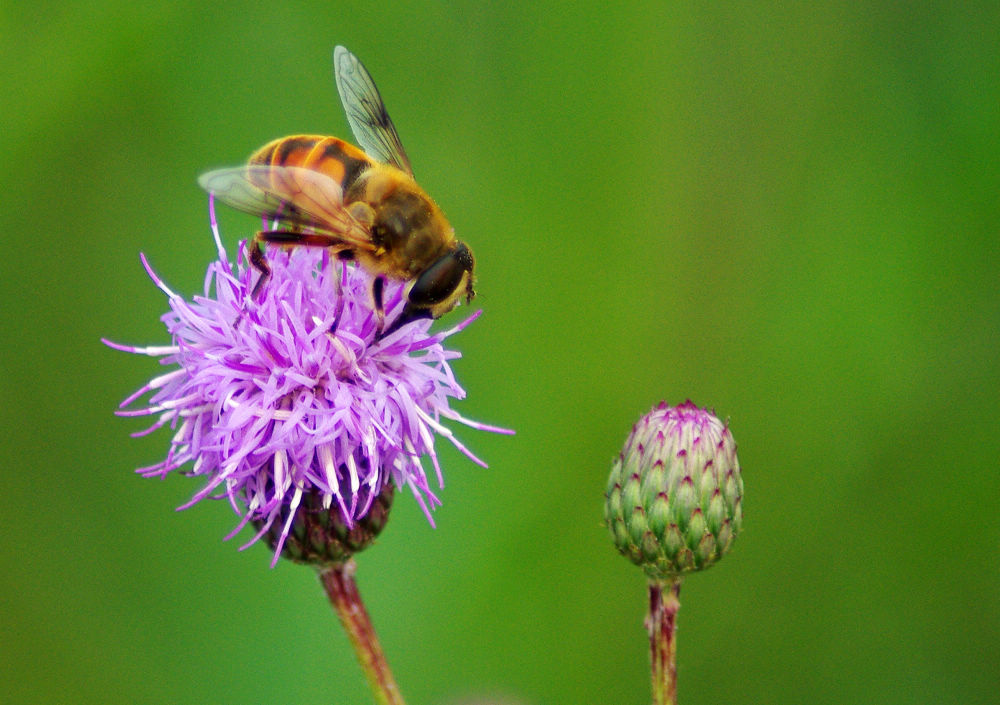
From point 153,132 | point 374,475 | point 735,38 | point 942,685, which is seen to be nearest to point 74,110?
point 153,132

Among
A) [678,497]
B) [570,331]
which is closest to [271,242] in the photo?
[678,497]

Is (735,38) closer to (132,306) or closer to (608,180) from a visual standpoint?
(608,180)

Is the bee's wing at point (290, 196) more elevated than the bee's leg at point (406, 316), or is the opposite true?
the bee's wing at point (290, 196)

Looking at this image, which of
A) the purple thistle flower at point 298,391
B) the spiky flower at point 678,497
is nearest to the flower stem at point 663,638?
the spiky flower at point 678,497

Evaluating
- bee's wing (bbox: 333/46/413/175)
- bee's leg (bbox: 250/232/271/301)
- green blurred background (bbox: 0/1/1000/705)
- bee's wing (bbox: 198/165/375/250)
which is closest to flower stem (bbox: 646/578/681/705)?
green blurred background (bbox: 0/1/1000/705)

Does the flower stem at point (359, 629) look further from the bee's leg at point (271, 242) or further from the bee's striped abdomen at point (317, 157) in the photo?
the bee's striped abdomen at point (317, 157)

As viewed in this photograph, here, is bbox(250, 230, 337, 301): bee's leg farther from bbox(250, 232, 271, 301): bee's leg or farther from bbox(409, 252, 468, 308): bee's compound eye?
bbox(409, 252, 468, 308): bee's compound eye
